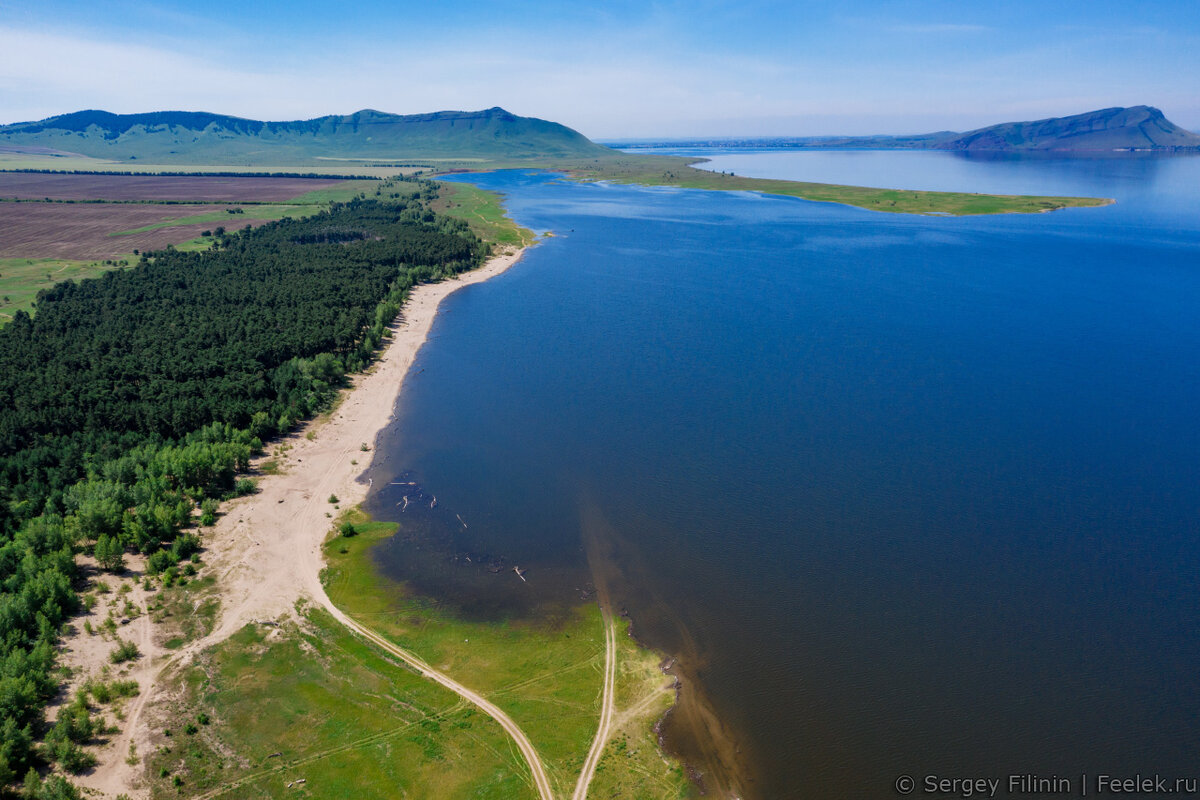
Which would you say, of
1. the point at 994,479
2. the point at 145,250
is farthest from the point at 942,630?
the point at 145,250

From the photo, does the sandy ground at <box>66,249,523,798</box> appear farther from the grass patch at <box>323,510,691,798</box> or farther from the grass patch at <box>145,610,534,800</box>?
the grass patch at <box>323,510,691,798</box>

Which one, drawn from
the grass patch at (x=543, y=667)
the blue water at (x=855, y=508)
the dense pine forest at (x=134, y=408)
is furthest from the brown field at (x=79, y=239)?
the grass patch at (x=543, y=667)

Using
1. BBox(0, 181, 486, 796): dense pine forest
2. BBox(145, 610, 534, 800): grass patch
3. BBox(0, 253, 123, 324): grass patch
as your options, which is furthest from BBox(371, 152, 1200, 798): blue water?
BBox(0, 253, 123, 324): grass patch

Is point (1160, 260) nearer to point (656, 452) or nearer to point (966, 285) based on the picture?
point (966, 285)

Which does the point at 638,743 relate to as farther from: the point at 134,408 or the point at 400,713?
the point at 134,408

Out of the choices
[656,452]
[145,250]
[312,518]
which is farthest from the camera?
[145,250]

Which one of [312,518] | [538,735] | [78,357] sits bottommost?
[538,735]

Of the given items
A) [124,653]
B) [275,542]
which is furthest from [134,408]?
[124,653]
